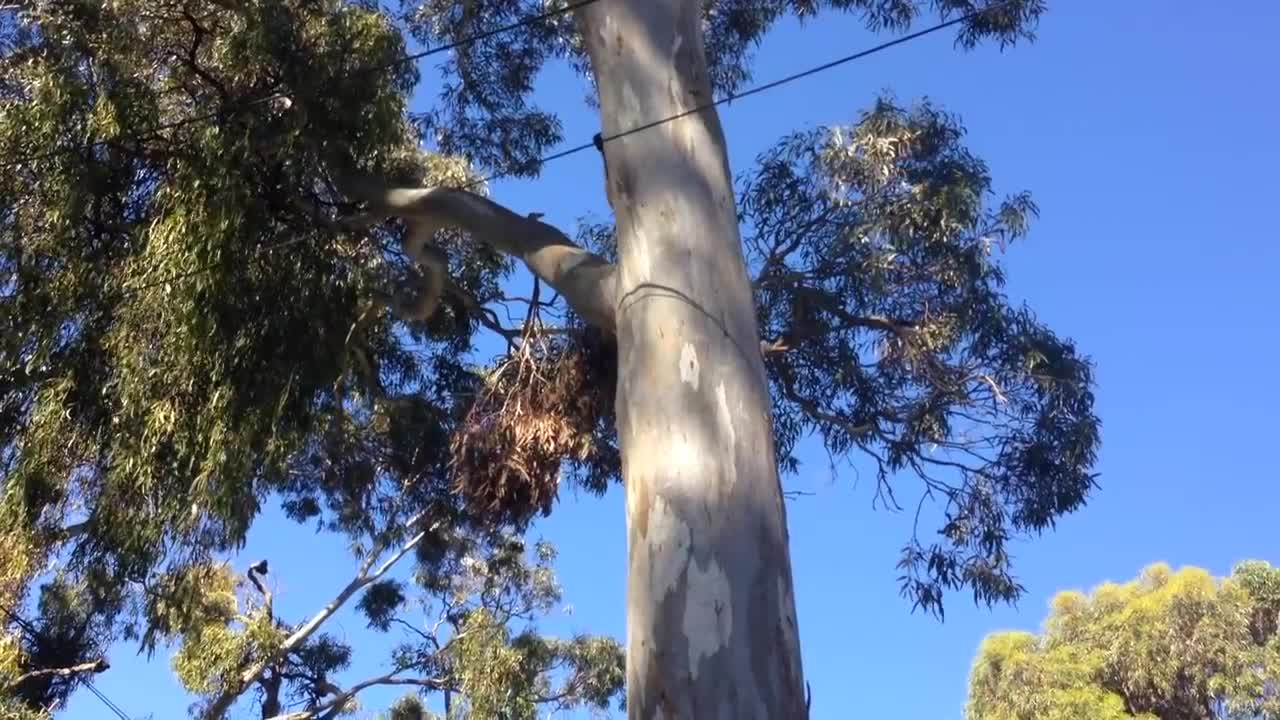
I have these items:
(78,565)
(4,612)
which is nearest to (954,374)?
(78,565)

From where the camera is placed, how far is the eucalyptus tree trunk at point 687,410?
3551 mm

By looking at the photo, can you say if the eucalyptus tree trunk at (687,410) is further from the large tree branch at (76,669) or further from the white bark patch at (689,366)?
the large tree branch at (76,669)

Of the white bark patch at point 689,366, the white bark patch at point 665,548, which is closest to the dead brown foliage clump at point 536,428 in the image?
the white bark patch at point 689,366

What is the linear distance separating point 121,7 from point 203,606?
18.0 ft

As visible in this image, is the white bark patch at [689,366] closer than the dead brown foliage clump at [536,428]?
Yes

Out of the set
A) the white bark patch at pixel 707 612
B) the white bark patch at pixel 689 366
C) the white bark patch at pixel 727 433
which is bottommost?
the white bark patch at pixel 707 612

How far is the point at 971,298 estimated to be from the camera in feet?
25.6

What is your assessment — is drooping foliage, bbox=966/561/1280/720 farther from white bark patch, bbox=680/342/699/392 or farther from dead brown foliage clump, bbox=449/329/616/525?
white bark patch, bbox=680/342/699/392

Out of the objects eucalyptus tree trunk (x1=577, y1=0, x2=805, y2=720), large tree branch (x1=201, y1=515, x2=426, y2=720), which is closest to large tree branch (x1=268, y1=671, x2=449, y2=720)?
large tree branch (x1=201, y1=515, x2=426, y2=720)

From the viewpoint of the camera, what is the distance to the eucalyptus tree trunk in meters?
3.55

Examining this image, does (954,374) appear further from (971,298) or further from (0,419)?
(0,419)

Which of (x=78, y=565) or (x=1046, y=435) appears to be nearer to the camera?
(x=78, y=565)

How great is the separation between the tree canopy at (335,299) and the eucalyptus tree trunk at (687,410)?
1152mm

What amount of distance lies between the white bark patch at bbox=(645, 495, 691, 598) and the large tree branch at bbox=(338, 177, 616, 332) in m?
1.13
